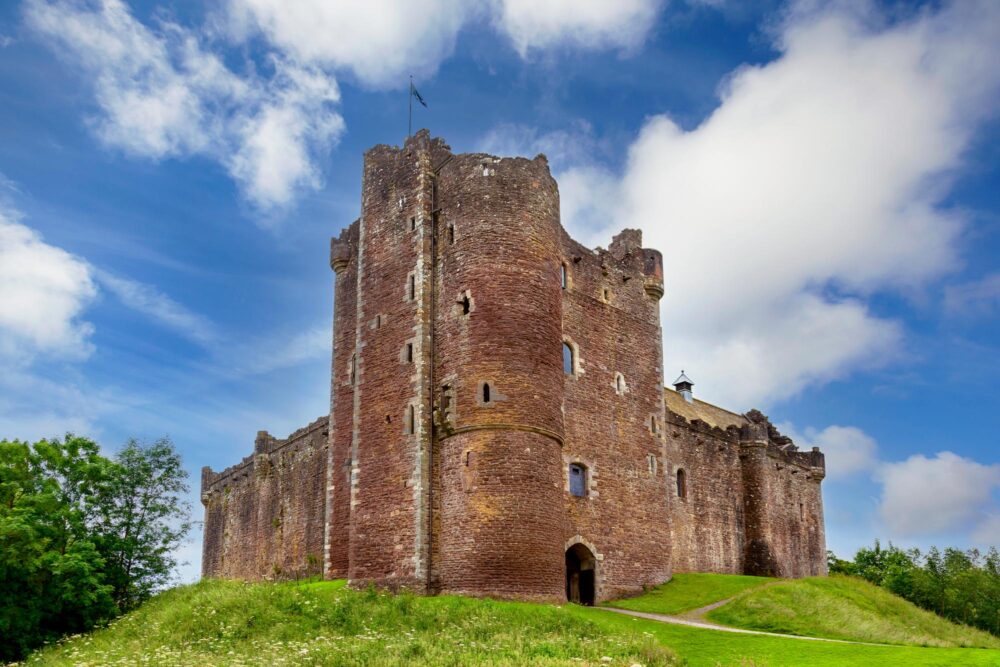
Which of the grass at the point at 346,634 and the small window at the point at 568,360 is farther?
the small window at the point at 568,360

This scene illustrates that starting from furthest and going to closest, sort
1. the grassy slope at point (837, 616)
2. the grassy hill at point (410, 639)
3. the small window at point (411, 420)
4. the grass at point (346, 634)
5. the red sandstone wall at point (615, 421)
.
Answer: the red sandstone wall at point (615, 421) → the small window at point (411, 420) → the grassy slope at point (837, 616) → the grassy hill at point (410, 639) → the grass at point (346, 634)

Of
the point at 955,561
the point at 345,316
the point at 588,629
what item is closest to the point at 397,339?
the point at 345,316

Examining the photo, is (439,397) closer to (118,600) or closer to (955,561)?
(118,600)

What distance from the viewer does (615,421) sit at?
38.0 metres

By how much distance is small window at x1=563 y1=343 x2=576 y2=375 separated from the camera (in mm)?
36438

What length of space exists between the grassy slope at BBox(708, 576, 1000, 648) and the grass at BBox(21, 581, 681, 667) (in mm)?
6915

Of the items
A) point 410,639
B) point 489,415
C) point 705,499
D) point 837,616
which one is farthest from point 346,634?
point 705,499

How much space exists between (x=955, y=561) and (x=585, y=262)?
111 feet

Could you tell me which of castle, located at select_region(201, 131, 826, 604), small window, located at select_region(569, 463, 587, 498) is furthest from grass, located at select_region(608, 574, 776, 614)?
small window, located at select_region(569, 463, 587, 498)

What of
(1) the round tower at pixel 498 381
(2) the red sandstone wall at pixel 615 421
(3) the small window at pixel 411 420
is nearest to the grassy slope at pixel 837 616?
(2) the red sandstone wall at pixel 615 421

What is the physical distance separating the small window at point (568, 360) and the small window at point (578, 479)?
3506mm

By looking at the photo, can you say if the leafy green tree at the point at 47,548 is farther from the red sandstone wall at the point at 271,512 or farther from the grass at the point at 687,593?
the grass at the point at 687,593

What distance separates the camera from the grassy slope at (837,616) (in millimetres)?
30562

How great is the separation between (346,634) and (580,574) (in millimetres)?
12437
